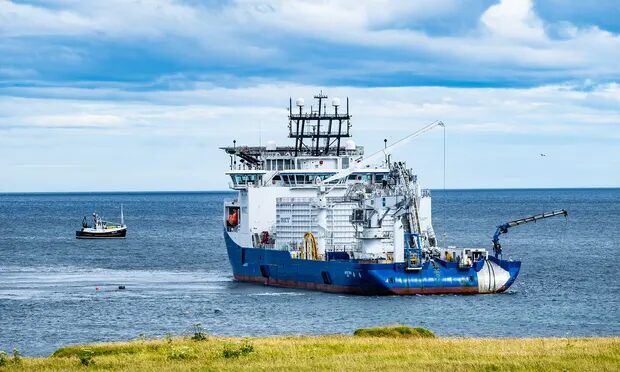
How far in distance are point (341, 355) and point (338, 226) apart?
39.3m

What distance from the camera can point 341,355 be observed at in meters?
37.9

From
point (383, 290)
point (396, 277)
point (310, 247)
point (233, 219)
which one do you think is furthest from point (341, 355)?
point (233, 219)

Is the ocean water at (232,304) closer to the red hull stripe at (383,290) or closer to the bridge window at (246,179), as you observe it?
the red hull stripe at (383,290)

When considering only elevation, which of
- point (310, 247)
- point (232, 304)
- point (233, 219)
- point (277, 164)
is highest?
point (277, 164)

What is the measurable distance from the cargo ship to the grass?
2568 cm

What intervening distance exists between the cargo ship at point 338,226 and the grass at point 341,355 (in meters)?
25.7

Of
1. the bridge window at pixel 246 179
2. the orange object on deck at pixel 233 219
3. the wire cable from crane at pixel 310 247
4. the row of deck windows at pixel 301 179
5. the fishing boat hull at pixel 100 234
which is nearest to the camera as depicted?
the wire cable from crane at pixel 310 247

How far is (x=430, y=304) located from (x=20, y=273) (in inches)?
1711

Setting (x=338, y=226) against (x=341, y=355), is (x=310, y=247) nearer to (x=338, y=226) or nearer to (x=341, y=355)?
(x=338, y=226)

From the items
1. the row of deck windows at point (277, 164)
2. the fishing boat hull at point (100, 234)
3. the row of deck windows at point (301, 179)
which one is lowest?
the fishing boat hull at point (100, 234)

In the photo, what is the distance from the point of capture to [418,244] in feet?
228

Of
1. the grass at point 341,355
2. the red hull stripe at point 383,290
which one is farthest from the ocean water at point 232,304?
the grass at point 341,355

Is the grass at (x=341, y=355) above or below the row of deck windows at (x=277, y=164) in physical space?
below

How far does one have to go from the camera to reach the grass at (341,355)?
35062 mm
